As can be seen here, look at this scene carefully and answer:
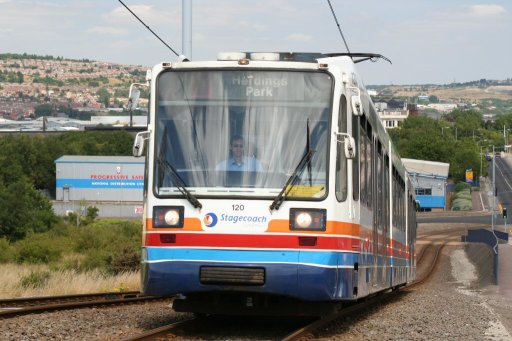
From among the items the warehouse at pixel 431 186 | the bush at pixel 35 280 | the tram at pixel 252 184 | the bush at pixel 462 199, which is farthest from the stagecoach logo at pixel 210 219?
the bush at pixel 462 199

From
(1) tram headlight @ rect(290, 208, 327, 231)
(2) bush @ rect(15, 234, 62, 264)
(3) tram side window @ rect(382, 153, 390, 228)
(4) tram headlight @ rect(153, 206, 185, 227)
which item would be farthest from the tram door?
(2) bush @ rect(15, 234, 62, 264)

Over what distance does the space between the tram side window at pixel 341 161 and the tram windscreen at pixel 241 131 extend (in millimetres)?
171

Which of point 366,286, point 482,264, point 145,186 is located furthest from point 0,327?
point 482,264

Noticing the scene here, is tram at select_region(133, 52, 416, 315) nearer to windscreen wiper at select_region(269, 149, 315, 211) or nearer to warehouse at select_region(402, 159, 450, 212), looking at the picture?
windscreen wiper at select_region(269, 149, 315, 211)

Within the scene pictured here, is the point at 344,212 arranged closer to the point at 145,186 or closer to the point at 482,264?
the point at 145,186

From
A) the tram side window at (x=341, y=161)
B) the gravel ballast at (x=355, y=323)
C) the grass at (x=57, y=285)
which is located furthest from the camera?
the grass at (x=57, y=285)

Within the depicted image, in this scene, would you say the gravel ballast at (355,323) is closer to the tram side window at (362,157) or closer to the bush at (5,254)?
the tram side window at (362,157)

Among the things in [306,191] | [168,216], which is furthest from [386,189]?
[168,216]

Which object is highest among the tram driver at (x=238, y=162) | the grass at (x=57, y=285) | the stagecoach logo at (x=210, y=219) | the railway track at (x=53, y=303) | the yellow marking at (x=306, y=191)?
the tram driver at (x=238, y=162)

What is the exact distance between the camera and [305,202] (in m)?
12.6

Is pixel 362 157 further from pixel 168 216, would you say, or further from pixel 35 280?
pixel 35 280

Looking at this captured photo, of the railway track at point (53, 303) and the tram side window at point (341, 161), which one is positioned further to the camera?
the railway track at point (53, 303)

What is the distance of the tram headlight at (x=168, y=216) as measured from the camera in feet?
41.8

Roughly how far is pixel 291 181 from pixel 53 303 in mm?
7603
